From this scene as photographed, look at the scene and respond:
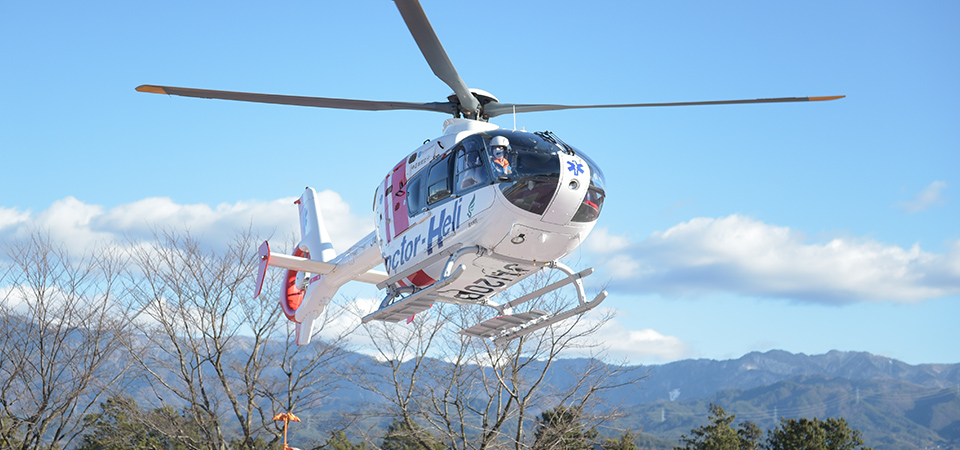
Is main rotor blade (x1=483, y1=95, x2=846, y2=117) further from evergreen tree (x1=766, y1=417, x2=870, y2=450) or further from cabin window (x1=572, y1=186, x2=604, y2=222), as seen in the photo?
evergreen tree (x1=766, y1=417, x2=870, y2=450)

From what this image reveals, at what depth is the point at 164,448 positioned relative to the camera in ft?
100

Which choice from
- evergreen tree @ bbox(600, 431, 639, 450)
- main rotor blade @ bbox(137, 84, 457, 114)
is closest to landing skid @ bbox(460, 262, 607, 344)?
main rotor blade @ bbox(137, 84, 457, 114)

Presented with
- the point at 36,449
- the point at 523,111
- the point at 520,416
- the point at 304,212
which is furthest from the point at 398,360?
the point at 523,111

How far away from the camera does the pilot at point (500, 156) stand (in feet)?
35.0

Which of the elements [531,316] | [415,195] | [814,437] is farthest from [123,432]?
[814,437]

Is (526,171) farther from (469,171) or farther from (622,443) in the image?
(622,443)

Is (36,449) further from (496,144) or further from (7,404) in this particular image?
(496,144)

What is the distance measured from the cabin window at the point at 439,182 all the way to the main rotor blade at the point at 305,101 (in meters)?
1.51

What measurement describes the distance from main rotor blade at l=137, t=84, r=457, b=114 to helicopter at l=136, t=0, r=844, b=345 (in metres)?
0.02

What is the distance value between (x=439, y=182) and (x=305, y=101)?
100.0 inches

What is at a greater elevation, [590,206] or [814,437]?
[590,206]

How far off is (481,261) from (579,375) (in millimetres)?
14735

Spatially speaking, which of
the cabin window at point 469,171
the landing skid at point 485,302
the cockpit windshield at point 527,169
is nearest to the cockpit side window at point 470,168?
the cabin window at point 469,171

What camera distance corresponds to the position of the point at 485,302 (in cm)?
1311
